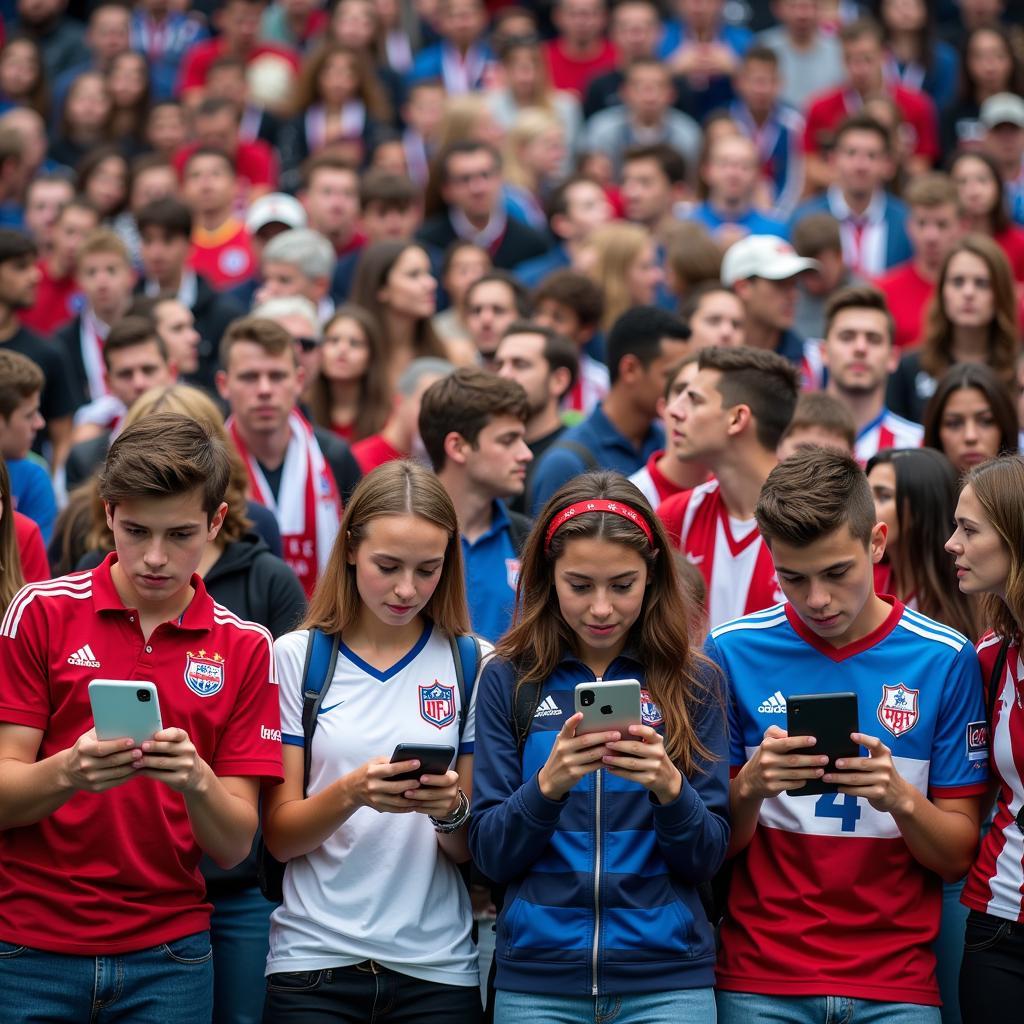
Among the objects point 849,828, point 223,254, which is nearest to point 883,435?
point 849,828

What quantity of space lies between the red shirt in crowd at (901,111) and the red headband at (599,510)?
373 inches

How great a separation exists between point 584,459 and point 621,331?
4.16ft

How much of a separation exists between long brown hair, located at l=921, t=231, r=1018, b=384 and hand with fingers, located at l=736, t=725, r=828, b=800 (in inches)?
185

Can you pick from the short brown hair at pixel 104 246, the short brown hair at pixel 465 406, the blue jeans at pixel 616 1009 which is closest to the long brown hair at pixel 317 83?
Result: the short brown hair at pixel 104 246

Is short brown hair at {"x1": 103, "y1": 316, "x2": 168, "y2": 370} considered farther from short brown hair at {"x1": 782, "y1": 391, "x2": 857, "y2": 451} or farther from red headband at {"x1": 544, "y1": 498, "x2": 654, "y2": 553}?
red headband at {"x1": 544, "y1": 498, "x2": 654, "y2": 553}

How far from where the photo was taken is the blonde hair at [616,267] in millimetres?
9992

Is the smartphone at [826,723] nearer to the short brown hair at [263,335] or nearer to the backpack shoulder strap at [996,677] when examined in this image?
the backpack shoulder strap at [996,677]

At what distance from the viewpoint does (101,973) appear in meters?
4.18

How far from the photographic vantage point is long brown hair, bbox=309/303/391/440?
8.38 meters

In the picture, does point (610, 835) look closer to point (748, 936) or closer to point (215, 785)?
point (748, 936)

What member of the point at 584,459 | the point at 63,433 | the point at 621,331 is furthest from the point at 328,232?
the point at 584,459

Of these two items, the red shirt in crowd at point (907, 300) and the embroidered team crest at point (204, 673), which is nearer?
the embroidered team crest at point (204, 673)

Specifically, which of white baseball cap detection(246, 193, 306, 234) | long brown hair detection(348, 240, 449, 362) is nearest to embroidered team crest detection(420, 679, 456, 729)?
long brown hair detection(348, 240, 449, 362)

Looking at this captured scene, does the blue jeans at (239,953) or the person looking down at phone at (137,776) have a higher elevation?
the person looking down at phone at (137,776)
